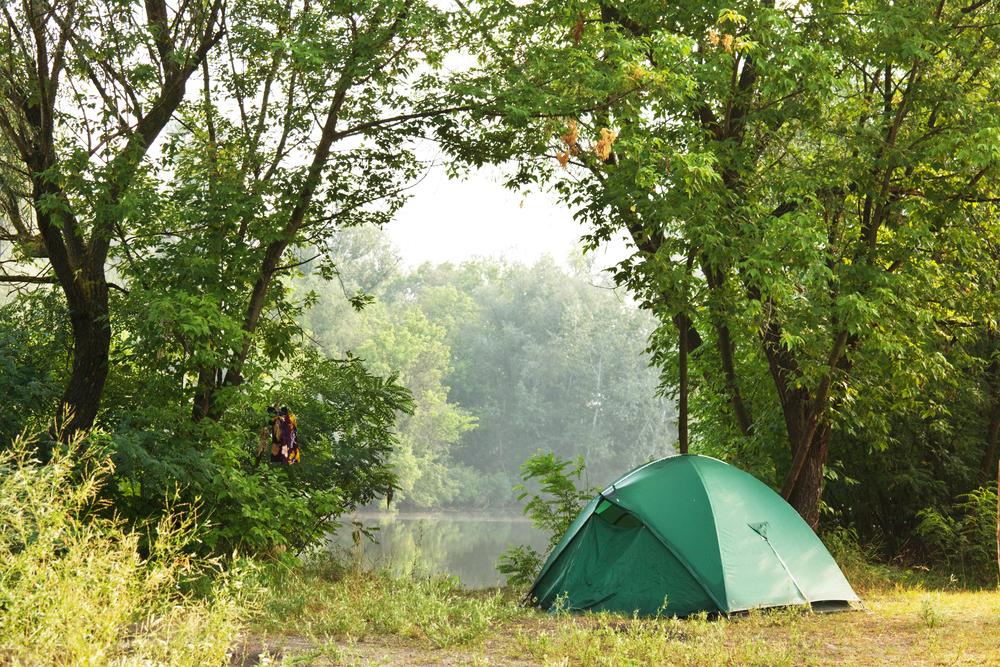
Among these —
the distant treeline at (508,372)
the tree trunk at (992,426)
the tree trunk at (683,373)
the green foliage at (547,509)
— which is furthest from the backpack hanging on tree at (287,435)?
the distant treeline at (508,372)

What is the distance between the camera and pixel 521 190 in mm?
9055

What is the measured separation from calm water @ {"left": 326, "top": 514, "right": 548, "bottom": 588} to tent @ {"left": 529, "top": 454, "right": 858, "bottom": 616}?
11023 millimetres

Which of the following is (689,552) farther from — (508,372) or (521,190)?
(508,372)

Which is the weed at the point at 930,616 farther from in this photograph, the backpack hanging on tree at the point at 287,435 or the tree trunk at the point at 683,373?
the backpack hanging on tree at the point at 287,435

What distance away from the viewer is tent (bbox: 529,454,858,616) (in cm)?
607

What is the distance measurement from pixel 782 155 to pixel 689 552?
4792mm

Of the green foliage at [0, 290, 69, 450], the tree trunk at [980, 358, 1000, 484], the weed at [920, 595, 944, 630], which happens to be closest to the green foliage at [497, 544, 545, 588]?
the weed at [920, 595, 944, 630]

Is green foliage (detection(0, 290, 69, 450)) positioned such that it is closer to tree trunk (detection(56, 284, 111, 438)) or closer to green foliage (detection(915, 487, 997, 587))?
tree trunk (detection(56, 284, 111, 438))

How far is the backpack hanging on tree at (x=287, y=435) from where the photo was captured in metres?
8.08

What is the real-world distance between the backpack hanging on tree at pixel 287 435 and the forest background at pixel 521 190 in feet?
0.64

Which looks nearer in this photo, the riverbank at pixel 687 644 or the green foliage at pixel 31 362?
the riverbank at pixel 687 644

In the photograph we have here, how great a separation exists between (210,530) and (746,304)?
5284 mm

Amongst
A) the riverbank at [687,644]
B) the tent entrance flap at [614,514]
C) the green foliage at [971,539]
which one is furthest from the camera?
the green foliage at [971,539]

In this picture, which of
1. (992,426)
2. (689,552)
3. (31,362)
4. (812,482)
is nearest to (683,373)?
(812,482)
